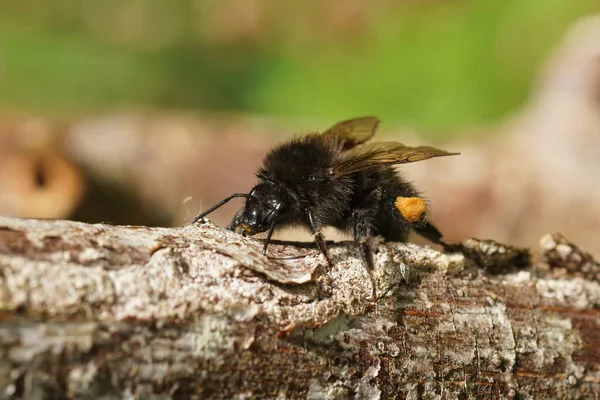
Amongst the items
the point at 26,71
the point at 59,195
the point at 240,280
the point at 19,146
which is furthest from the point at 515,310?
the point at 26,71

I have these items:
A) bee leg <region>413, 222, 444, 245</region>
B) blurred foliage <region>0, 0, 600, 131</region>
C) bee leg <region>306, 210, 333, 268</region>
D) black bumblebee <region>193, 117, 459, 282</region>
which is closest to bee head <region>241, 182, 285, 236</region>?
black bumblebee <region>193, 117, 459, 282</region>

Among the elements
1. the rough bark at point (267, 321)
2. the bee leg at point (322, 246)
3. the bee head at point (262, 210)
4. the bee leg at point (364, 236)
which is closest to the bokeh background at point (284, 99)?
the bee head at point (262, 210)

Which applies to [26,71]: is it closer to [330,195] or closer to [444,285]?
[330,195]

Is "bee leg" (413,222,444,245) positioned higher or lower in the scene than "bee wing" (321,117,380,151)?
lower

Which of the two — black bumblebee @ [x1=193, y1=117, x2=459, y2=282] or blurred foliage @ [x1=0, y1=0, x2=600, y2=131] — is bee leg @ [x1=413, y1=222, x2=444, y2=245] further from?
blurred foliage @ [x1=0, y1=0, x2=600, y2=131]

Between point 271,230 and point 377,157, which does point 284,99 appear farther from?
point 271,230

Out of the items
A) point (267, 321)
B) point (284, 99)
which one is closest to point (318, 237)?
point (267, 321)

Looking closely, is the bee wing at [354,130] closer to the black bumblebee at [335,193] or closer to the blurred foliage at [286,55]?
the black bumblebee at [335,193]
